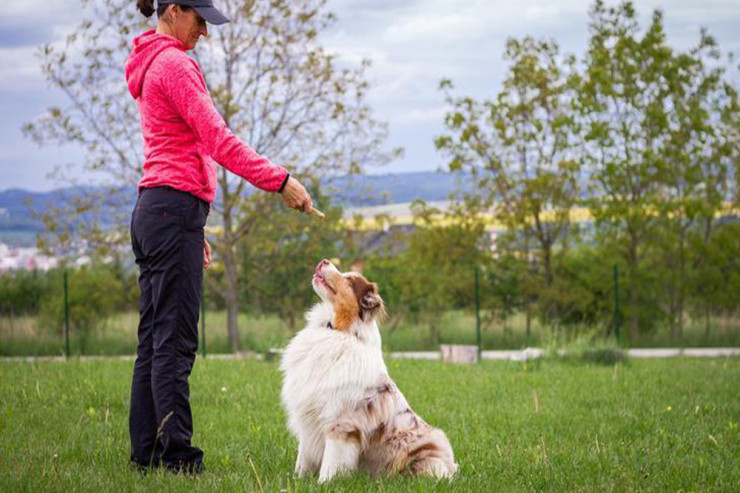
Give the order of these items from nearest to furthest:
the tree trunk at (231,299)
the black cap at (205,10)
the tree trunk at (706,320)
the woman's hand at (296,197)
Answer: the woman's hand at (296,197) → the black cap at (205,10) → the tree trunk at (231,299) → the tree trunk at (706,320)

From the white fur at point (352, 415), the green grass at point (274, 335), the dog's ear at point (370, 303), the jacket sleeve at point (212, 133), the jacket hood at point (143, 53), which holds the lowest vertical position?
the green grass at point (274, 335)

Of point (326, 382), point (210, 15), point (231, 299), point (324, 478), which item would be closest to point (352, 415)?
point (326, 382)

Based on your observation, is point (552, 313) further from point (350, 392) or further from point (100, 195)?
point (350, 392)

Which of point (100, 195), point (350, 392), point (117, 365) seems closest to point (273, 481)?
point (350, 392)

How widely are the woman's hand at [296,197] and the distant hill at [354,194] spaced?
44.3 ft

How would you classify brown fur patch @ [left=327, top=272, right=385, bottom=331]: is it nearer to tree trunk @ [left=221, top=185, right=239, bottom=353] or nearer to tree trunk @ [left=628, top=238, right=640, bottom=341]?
tree trunk @ [left=221, top=185, right=239, bottom=353]

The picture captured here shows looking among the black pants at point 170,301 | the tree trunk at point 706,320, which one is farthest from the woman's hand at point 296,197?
the tree trunk at point 706,320

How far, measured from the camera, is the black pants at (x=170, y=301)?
4.85 meters

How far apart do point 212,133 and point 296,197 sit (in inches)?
21.7

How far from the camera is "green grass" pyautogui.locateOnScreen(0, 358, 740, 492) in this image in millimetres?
5020

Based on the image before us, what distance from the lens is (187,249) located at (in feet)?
16.0

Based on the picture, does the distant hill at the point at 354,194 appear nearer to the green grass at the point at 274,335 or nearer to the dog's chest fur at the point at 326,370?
the green grass at the point at 274,335

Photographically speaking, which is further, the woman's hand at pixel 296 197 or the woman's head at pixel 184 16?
the woman's head at pixel 184 16

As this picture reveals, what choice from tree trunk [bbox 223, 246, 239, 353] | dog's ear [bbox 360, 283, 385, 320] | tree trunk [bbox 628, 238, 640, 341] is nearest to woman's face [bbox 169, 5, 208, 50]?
dog's ear [bbox 360, 283, 385, 320]
